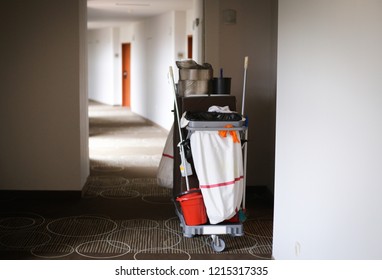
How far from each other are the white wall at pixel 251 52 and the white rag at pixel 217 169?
6.23ft

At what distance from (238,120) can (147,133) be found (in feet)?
25.1

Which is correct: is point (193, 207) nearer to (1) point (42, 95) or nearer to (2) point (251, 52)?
(2) point (251, 52)

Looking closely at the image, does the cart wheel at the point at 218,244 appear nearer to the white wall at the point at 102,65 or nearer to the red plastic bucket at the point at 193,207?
the red plastic bucket at the point at 193,207

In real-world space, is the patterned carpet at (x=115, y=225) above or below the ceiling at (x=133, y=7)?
below

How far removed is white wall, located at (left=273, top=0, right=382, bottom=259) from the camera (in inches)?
94.2

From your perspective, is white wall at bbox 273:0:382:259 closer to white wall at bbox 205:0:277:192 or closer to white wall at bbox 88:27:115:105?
white wall at bbox 205:0:277:192

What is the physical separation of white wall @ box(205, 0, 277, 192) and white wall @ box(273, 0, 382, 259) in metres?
2.31

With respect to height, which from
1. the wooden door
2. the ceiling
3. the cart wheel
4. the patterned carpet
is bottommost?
the patterned carpet

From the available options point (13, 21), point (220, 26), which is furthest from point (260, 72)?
point (13, 21)

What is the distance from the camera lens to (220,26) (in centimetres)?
604

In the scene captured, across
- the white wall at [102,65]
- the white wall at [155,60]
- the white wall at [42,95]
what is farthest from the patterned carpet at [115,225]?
the white wall at [102,65]

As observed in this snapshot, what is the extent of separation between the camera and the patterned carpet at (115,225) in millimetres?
4320

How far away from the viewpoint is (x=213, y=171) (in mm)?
4230

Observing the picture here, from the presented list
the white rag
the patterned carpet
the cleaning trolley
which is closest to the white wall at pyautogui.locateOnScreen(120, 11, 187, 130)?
the patterned carpet
